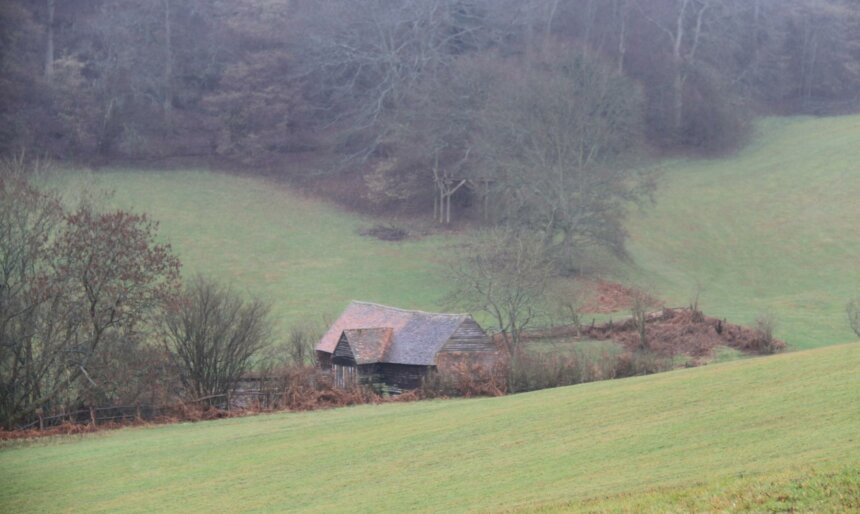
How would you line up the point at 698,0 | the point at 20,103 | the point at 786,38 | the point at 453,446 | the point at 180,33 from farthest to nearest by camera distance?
1. the point at 786,38
2. the point at 698,0
3. the point at 180,33
4. the point at 20,103
5. the point at 453,446

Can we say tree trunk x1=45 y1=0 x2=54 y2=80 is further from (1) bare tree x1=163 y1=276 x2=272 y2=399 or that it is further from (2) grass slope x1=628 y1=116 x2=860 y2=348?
(1) bare tree x1=163 y1=276 x2=272 y2=399

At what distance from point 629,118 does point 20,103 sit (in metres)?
43.9

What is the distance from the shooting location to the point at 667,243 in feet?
240

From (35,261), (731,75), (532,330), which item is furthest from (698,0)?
(35,261)

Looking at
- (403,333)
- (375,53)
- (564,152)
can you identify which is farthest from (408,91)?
(403,333)

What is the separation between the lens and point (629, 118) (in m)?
65.8

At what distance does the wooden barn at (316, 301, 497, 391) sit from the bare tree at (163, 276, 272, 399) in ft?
14.8

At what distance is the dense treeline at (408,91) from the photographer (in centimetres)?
6356

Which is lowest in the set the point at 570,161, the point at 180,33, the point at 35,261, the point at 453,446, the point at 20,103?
the point at 453,446

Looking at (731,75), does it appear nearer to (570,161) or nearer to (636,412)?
(570,161)

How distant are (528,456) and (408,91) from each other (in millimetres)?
58187

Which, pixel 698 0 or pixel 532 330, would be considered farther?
pixel 698 0

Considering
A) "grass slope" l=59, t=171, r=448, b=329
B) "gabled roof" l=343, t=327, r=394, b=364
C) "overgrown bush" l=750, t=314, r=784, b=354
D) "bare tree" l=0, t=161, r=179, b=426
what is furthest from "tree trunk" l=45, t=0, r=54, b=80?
"overgrown bush" l=750, t=314, r=784, b=354

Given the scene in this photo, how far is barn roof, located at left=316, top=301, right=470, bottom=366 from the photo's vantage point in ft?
136
